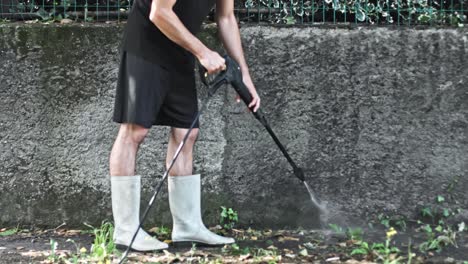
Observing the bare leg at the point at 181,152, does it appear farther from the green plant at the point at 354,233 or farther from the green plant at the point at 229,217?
the green plant at the point at 354,233

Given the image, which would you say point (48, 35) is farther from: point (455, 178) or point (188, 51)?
point (455, 178)

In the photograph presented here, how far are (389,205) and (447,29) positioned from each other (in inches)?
48.4

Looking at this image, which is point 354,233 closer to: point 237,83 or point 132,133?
point 237,83

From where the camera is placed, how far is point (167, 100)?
420cm

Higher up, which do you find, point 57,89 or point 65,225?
point 57,89

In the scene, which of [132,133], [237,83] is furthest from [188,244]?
[237,83]

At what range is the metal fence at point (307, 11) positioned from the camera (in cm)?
485

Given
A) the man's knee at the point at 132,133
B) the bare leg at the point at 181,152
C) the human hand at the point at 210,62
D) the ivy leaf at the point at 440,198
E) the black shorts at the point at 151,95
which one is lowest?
the ivy leaf at the point at 440,198

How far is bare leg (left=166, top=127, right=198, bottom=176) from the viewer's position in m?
4.29

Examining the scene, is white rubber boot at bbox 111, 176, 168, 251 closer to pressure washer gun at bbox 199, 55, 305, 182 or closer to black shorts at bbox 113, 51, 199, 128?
black shorts at bbox 113, 51, 199, 128

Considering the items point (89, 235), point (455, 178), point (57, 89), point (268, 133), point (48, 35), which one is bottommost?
point (89, 235)

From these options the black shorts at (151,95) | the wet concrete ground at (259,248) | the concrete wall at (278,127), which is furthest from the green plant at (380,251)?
the black shorts at (151,95)

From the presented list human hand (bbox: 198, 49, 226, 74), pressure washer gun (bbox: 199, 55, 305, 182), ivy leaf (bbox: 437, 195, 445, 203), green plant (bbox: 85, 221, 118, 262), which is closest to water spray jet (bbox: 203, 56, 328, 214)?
pressure washer gun (bbox: 199, 55, 305, 182)

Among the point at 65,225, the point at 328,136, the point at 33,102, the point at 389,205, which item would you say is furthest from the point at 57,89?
the point at 389,205
